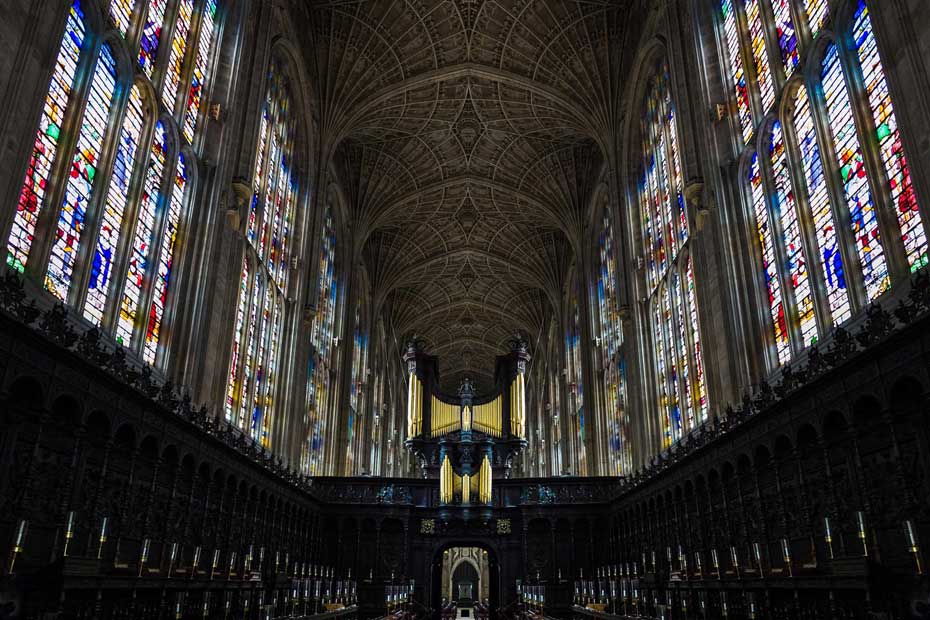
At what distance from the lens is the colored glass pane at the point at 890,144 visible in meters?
10.7

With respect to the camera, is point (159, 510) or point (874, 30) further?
point (159, 510)

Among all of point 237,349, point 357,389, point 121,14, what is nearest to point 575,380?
point 357,389

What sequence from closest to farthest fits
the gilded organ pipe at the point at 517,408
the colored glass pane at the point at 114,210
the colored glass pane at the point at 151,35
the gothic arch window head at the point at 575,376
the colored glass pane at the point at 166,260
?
the colored glass pane at the point at 114,210, the colored glass pane at the point at 151,35, the colored glass pane at the point at 166,260, the gothic arch window head at the point at 575,376, the gilded organ pipe at the point at 517,408

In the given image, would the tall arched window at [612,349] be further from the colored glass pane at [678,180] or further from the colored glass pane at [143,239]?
the colored glass pane at [143,239]

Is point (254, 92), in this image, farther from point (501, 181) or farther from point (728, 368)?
point (501, 181)

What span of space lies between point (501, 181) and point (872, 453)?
29.6 metres

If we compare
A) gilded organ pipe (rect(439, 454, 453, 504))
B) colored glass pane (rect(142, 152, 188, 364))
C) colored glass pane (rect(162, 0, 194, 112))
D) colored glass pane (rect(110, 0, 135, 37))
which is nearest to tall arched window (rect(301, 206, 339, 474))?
gilded organ pipe (rect(439, 454, 453, 504))

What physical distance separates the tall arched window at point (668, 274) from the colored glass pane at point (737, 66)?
106 inches

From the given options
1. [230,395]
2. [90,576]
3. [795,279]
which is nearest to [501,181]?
[230,395]

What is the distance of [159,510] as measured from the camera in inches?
542

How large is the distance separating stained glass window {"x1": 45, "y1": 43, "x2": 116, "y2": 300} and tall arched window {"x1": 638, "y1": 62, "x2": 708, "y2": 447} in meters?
15.1

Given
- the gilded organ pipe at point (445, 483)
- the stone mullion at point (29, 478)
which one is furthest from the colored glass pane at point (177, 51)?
the gilded organ pipe at point (445, 483)

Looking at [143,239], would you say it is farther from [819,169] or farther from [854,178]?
[854,178]

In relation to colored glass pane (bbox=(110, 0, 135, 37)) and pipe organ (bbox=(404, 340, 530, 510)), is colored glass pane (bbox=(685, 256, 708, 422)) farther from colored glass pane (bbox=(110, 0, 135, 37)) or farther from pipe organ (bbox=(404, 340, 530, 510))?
pipe organ (bbox=(404, 340, 530, 510))
